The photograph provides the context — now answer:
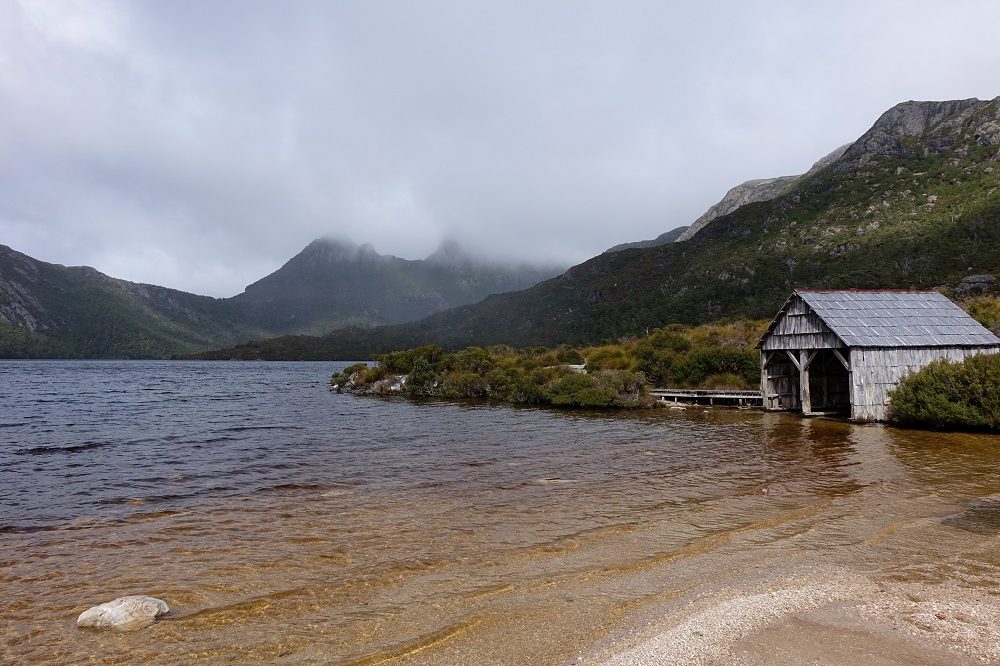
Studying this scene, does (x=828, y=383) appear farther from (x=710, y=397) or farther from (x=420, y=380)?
(x=420, y=380)

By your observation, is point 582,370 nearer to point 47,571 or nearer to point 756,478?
point 756,478

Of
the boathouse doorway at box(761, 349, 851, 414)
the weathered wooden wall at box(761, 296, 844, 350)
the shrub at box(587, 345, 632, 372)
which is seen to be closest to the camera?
Result: the weathered wooden wall at box(761, 296, 844, 350)

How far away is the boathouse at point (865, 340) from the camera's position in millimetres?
24922

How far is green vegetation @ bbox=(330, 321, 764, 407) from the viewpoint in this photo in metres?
37.5

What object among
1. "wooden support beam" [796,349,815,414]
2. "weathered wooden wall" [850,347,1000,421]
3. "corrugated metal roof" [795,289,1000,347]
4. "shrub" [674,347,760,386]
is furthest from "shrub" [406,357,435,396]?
"weathered wooden wall" [850,347,1000,421]

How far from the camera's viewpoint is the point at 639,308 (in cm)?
9712

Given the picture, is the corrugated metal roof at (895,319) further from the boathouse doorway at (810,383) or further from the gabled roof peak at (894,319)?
the boathouse doorway at (810,383)

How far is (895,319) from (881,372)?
365 centimetres

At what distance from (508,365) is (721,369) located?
62.6 ft

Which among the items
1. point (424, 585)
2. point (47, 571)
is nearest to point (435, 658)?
point (424, 585)

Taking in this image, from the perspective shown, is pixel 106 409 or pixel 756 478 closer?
pixel 756 478

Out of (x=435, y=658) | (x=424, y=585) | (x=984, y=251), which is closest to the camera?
(x=435, y=658)

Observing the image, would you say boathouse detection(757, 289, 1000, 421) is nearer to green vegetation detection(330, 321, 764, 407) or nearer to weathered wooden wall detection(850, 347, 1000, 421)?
weathered wooden wall detection(850, 347, 1000, 421)

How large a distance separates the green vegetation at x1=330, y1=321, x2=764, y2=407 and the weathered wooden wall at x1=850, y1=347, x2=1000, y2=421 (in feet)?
39.3
